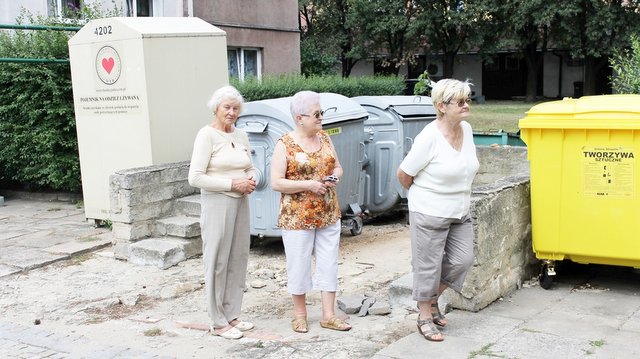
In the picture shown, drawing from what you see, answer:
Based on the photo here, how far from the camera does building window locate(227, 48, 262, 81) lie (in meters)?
17.8

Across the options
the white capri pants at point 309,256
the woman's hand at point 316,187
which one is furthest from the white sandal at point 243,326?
the woman's hand at point 316,187

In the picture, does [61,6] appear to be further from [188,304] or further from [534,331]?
[534,331]

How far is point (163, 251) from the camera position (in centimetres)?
686

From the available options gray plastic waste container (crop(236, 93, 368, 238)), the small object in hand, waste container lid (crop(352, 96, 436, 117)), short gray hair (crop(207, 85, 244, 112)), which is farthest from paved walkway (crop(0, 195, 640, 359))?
waste container lid (crop(352, 96, 436, 117))

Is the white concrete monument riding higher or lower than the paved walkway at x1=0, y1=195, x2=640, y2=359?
higher

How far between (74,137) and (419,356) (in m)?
7.14

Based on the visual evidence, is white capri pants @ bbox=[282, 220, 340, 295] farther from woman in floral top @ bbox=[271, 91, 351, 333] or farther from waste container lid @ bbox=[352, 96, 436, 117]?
waste container lid @ bbox=[352, 96, 436, 117]

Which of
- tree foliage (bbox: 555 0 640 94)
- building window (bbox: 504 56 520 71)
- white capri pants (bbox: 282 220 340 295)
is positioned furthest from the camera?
building window (bbox: 504 56 520 71)

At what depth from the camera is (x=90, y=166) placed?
338 inches

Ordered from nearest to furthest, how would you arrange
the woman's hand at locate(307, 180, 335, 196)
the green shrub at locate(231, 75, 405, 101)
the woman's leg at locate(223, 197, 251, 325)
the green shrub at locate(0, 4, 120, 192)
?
the woman's hand at locate(307, 180, 335, 196)
the woman's leg at locate(223, 197, 251, 325)
the green shrub at locate(0, 4, 120, 192)
the green shrub at locate(231, 75, 405, 101)

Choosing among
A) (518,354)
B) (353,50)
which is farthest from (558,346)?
(353,50)

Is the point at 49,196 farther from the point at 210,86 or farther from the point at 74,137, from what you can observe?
the point at 210,86

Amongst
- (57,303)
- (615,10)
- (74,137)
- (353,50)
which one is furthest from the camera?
(353,50)

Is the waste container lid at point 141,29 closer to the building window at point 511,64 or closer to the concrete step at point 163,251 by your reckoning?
the concrete step at point 163,251
